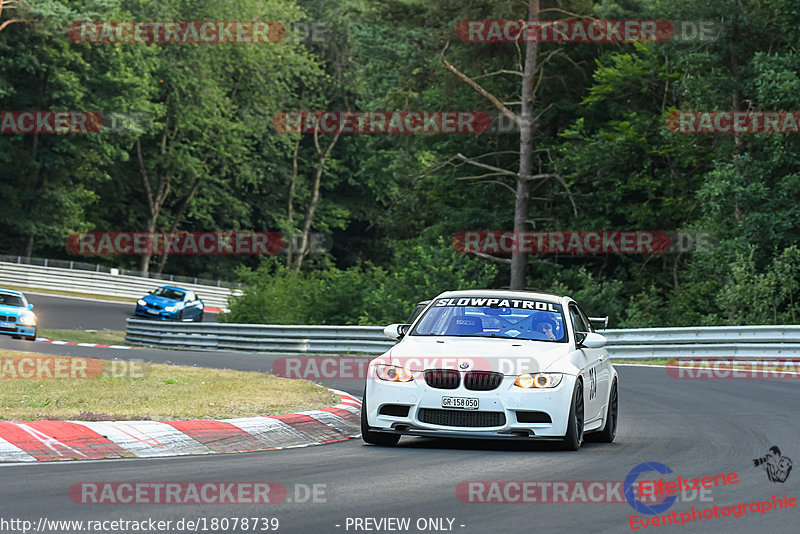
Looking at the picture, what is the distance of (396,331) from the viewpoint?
12.1 meters

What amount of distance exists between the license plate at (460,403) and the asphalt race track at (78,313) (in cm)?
3288

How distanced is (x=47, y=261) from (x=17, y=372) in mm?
46274

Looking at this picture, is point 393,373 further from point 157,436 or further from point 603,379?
point 603,379

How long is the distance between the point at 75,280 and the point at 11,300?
30292mm

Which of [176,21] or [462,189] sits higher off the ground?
[176,21]

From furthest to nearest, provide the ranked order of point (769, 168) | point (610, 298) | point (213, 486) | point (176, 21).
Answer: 1. point (176, 21)
2. point (610, 298)
3. point (769, 168)
4. point (213, 486)

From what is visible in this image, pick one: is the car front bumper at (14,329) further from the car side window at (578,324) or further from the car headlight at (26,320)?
the car side window at (578,324)

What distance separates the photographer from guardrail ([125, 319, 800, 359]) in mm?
24031

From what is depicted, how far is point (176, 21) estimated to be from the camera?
2822 inches

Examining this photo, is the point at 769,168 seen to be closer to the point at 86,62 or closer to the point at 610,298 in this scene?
the point at 610,298

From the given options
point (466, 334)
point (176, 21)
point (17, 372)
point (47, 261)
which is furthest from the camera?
point (176, 21)

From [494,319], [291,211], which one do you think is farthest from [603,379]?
[291,211]

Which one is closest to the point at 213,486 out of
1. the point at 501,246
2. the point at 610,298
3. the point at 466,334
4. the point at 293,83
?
the point at 466,334

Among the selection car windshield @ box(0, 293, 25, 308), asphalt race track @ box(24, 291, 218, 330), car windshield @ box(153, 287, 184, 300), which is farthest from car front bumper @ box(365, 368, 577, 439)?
car windshield @ box(153, 287, 184, 300)
